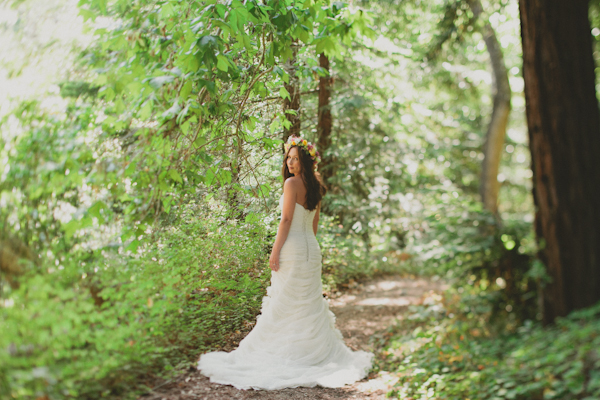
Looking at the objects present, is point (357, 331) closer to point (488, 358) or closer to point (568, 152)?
point (488, 358)

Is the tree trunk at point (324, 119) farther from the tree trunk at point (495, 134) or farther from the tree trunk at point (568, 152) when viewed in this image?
the tree trunk at point (568, 152)

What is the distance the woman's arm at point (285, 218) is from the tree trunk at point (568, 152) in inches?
90.6

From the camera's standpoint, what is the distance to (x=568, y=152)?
3250mm

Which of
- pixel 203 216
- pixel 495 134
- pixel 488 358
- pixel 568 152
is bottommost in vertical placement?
pixel 488 358

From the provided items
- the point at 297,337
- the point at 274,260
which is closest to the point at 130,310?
the point at 274,260

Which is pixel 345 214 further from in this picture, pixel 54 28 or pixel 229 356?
pixel 54 28

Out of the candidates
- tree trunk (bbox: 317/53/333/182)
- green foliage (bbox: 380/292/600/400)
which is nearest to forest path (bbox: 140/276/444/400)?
green foliage (bbox: 380/292/600/400)

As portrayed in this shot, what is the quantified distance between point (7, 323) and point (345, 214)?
21.3 feet

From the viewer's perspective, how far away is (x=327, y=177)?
8.00 m

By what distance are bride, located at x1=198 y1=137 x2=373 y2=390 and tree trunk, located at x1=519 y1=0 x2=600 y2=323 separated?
204 centimetres

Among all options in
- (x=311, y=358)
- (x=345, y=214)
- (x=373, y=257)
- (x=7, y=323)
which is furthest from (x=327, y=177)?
(x=7, y=323)

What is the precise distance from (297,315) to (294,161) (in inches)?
65.1

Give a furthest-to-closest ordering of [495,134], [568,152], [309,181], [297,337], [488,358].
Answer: [495,134], [309,181], [297,337], [488,358], [568,152]

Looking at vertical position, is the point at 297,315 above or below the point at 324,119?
below
